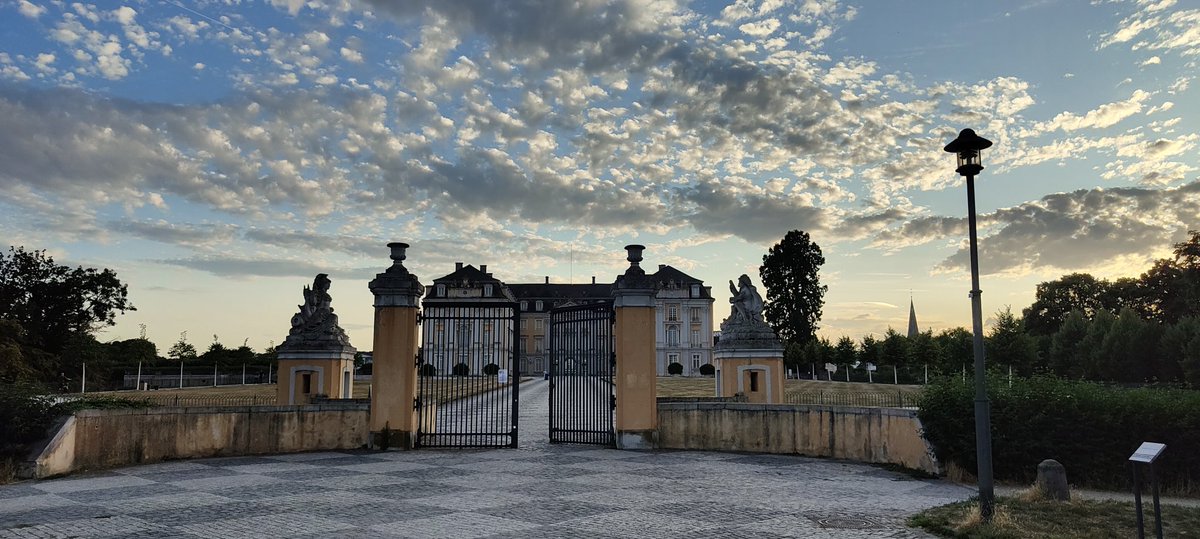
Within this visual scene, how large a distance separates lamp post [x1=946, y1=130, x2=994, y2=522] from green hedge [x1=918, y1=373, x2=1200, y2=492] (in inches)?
107

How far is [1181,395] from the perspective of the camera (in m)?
10.4

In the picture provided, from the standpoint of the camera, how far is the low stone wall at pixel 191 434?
36.6 ft

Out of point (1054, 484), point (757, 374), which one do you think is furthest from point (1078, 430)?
point (757, 374)

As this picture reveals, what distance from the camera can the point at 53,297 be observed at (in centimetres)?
4331

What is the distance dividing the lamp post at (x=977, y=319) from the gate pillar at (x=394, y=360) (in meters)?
9.43

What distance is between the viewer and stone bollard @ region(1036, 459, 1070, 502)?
840cm

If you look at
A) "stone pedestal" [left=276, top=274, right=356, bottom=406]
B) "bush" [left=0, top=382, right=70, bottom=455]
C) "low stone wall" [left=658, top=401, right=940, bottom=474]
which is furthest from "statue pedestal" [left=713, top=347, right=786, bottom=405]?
"bush" [left=0, top=382, right=70, bottom=455]

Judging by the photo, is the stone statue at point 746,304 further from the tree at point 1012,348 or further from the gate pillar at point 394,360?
the tree at point 1012,348

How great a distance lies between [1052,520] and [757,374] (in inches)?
532

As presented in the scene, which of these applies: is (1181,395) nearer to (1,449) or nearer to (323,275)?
(1,449)

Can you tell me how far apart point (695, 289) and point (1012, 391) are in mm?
83599

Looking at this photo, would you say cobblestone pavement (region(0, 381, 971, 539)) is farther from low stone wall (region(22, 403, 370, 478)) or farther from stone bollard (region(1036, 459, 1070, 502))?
stone bollard (region(1036, 459, 1070, 502))

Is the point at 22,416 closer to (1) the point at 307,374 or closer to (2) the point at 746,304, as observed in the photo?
(1) the point at 307,374

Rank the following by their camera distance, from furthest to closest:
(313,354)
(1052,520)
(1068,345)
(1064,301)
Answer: (1064,301) → (1068,345) → (313,354) → (1052,520)
